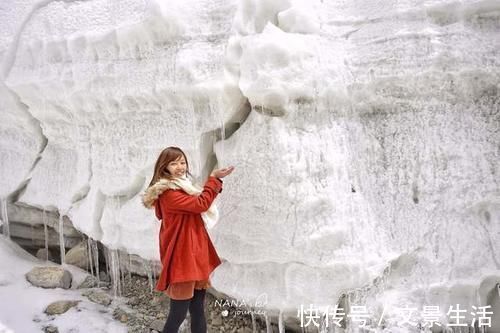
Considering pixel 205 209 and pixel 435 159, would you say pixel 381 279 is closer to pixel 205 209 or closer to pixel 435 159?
pixel 435 159

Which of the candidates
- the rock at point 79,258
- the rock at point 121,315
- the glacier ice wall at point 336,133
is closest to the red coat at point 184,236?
the glacier ice wall at point 336,133

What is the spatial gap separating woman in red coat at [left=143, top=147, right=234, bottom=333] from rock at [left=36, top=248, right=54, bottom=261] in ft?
6.18

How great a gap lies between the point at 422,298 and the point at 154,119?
1.88 metres

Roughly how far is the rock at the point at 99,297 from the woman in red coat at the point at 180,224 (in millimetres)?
1046

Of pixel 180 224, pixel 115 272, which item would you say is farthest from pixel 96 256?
pixel 180 224

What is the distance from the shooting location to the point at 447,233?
2.44 m

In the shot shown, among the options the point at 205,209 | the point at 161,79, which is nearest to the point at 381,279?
the point at 205,209

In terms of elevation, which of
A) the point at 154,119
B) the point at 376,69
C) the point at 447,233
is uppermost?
the point at 376,69

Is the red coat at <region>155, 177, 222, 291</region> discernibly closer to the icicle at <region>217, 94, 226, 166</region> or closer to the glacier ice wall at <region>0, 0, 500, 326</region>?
the glacier ice wall at <region>0, 0, 500, 326</region>

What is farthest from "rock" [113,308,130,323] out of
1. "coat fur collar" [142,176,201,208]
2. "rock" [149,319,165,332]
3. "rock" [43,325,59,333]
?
"coat fur collar" [142,176,201,208]

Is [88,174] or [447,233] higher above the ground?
[88,174]

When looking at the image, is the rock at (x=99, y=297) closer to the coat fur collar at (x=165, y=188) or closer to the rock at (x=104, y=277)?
the rock at (x=104, y=277)

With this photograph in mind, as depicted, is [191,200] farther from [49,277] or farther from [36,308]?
[49,277]

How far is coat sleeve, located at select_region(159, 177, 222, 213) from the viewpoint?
78.6 inches
